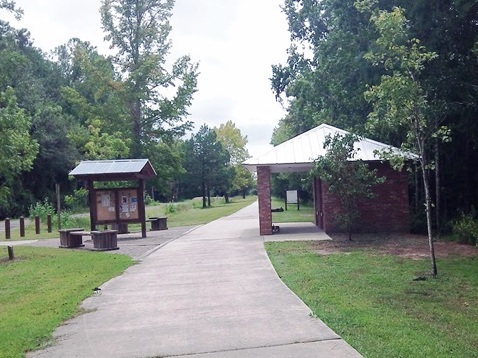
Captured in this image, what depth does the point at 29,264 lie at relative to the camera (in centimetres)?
1580

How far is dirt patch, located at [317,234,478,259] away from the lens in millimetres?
15141

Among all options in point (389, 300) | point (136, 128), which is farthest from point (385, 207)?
point (136, 128)

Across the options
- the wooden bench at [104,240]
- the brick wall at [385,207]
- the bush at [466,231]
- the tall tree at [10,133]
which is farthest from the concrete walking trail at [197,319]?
the brick wall at [385,207]

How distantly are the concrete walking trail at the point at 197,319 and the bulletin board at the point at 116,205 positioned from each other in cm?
996

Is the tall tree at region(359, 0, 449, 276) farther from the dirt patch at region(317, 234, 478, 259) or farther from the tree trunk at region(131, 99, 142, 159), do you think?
the tree trunk at region(131, 99, 142, 159)

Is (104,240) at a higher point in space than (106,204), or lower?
lower

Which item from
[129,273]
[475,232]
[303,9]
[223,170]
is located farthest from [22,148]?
[223,170]

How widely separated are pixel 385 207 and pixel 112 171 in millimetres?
10476

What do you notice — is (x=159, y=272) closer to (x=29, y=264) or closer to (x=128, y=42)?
(x=29, y=264)

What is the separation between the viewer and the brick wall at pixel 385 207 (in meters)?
20.9

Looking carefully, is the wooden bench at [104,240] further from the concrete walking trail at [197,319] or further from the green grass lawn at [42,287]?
the concrete walking trail at [197,319]

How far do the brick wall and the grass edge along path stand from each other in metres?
6.22

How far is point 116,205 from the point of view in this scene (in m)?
22.9

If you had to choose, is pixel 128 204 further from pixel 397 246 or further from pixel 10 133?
pixel 397 246
